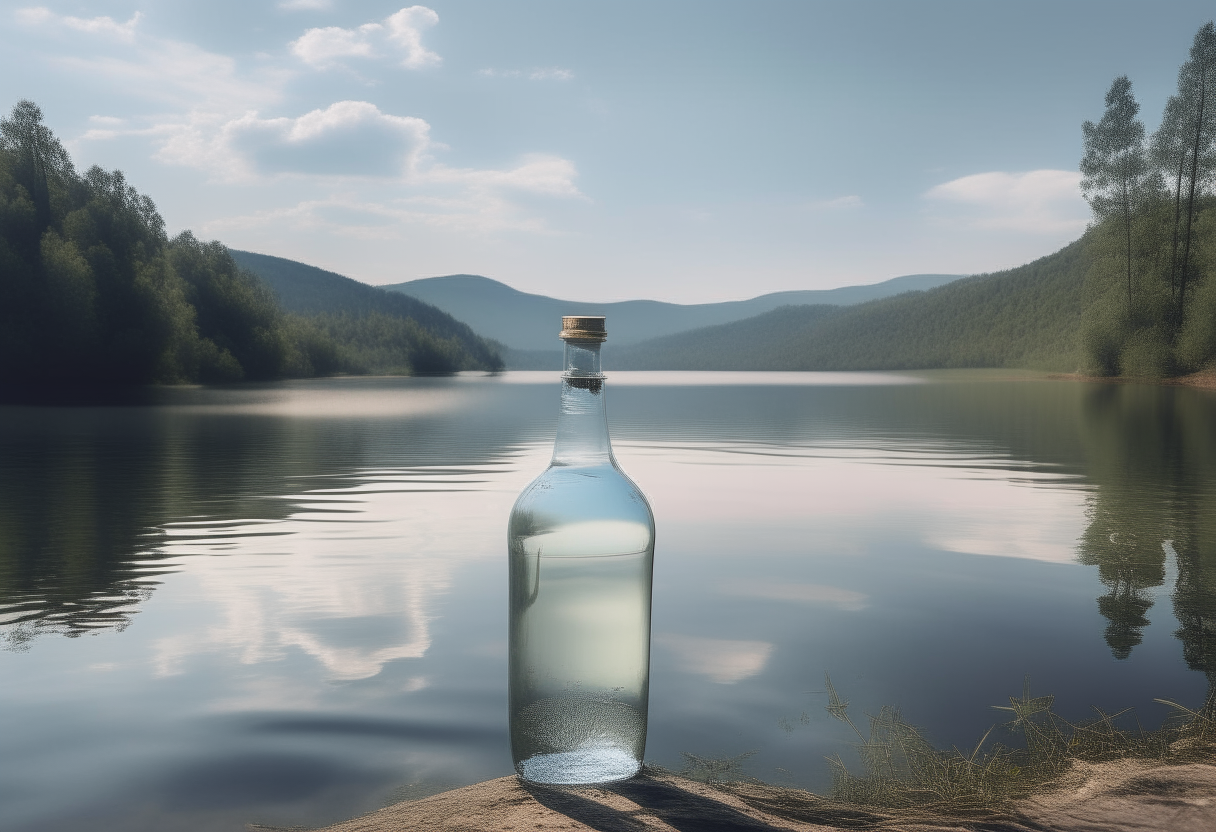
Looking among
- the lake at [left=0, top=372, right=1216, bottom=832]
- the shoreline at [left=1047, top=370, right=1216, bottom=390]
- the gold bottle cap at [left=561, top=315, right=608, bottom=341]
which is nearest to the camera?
the gold bottle cap at [left=561, top=315, right=608, bottom=341]

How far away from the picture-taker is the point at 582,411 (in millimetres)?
3570

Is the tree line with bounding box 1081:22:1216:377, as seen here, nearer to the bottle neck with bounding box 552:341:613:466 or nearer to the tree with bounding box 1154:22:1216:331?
the tree with bounding box 1154:22:1216:331

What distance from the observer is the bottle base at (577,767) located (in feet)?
11.9

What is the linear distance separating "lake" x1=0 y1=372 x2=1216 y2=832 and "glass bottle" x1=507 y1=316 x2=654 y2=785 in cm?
108

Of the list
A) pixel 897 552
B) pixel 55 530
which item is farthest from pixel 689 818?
pixel 55 530

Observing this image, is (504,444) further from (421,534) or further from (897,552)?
→ (897,552)

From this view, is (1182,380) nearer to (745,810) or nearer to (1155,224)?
(1155,224)

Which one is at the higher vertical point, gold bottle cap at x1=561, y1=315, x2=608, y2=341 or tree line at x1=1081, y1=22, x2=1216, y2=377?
tree line at x1=1081, y1=22, x2=1216, y2=377

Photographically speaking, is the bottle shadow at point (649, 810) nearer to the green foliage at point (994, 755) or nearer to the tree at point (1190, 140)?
the green foliage at point (994, 755)

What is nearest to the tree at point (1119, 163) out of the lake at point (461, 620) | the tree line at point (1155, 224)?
the tree line at point (1155, 224)

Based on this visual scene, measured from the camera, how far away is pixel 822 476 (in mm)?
18109

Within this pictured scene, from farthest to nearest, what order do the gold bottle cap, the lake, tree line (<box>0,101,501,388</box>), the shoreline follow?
the shoreline
tree line (<box>0,101,501,388</box>)
the lake
the gold bottle cap

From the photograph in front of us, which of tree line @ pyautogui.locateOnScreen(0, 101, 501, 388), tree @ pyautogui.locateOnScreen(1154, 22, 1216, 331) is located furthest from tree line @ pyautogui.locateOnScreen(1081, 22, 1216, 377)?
tree line @ pyautogui.locateOnScreen(0, 101, 501, 388)

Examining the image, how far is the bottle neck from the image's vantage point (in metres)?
3.56
